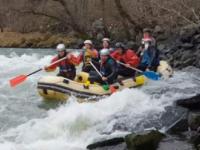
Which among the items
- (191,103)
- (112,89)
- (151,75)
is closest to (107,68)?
(112,89)

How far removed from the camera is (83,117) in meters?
10.8

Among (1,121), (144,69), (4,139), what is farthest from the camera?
(144,69)

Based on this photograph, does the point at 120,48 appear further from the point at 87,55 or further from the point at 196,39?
the point at 196,39

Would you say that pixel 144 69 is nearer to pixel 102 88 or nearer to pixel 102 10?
pixel 102 88

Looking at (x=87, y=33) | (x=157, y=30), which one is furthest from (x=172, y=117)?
(x=87, y=33)

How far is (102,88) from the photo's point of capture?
40.3ft

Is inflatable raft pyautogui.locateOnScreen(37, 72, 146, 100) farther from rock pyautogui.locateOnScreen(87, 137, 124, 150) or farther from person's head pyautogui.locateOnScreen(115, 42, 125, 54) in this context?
rock pyautogui.locateOnScreen(87, 137, 124, 150)

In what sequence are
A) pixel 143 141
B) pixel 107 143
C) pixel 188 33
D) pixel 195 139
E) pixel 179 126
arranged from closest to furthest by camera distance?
pixel 143 141
pixel 195 139
pixel 107 143
pixel 179 126
pixel 188 33

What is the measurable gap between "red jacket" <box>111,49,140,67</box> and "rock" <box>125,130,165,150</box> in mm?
5224

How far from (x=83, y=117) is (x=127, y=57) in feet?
12.0

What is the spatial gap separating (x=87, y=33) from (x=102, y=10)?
1963mm

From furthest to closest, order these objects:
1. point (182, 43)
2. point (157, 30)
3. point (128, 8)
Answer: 1. point (128, 8)
2. point (157, 30)
3. point (182, 43)

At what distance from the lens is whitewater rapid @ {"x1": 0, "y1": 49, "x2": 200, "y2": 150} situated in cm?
966

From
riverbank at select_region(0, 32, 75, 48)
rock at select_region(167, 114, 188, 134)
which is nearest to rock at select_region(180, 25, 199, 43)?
riverbank at select_region(0, 32, 75, 48)
